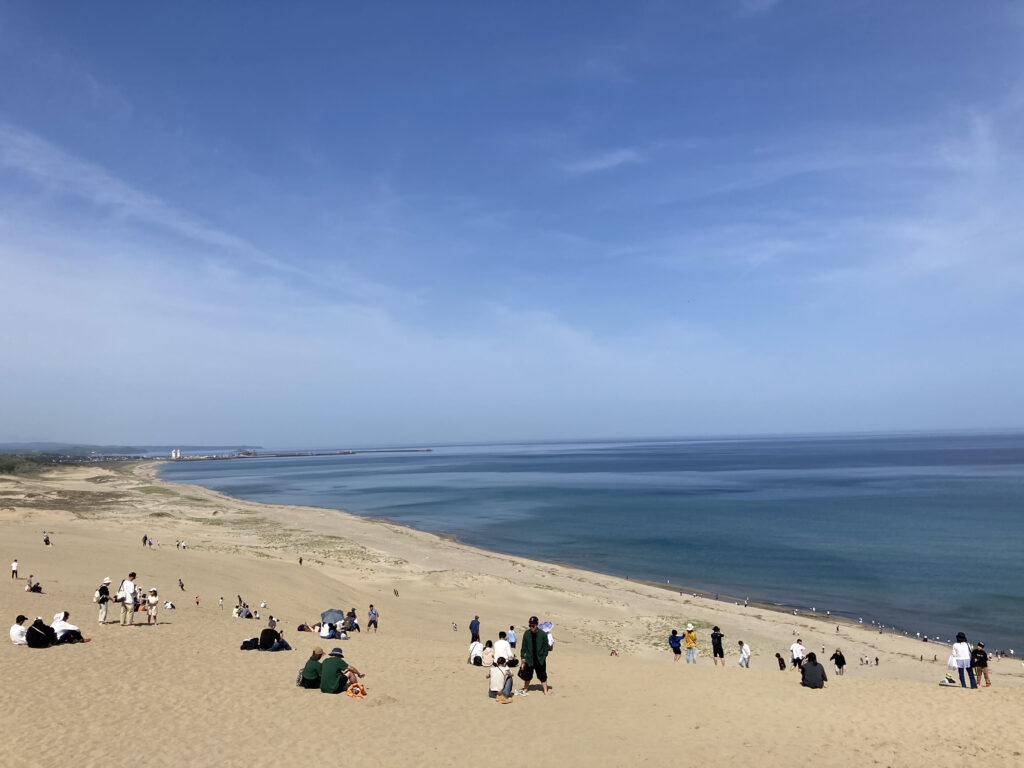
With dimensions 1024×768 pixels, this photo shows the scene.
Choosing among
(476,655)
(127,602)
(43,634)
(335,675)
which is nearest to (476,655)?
(476,655)

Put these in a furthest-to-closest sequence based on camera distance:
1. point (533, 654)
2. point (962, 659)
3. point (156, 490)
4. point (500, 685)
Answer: point (156, 490), point (962, 659), point (533, 654), point (500, 685)

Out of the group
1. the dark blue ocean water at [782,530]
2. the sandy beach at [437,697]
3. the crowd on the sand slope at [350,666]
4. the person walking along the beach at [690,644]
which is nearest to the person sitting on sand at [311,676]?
the crowd on the sand slope at [350,666]

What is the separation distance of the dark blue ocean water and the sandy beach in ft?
27.9

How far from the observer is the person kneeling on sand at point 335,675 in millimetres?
13383

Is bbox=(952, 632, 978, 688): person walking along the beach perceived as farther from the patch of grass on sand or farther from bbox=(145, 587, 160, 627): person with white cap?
the patch of grass on sand

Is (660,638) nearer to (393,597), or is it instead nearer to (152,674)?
Result: (393,597)

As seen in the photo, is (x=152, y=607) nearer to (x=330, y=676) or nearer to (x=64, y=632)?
(x=64, y=632)

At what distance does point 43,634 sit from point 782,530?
196 feet

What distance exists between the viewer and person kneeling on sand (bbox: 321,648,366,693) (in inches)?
527

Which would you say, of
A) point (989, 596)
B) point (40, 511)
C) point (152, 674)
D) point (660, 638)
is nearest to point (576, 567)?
point (660, 638)

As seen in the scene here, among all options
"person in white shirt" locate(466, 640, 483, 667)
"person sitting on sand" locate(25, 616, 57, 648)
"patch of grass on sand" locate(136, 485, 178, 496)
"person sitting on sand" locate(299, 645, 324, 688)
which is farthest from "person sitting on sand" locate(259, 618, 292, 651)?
"patch of grass on sand" locate(136, 485, 178, 496)

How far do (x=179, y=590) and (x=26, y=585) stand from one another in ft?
19.3

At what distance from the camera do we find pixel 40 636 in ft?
49.5

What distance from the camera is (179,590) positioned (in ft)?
90.7
